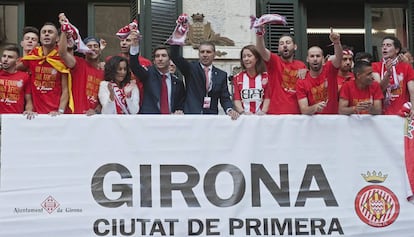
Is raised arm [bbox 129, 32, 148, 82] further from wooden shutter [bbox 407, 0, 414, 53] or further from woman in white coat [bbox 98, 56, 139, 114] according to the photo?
wooden shutter [bbox 407, 0, 414, 53]

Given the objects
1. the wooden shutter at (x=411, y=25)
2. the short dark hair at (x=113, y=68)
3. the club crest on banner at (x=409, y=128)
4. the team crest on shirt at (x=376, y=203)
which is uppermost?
the wooden shutter at (x=411, y=25)

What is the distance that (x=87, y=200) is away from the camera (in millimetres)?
7145

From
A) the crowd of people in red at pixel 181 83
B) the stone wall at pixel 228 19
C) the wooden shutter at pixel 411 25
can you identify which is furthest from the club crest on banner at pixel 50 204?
the wooden shutter at pixel 411 25

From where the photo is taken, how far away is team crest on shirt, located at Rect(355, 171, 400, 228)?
24.3 feet

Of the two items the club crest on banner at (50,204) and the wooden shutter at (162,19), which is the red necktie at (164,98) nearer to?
the club crest on banner at (50,204)

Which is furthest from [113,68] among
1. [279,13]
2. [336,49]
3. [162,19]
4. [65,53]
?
[279,13]

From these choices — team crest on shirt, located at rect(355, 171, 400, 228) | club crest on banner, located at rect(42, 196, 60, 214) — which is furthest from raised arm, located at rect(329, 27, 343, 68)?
club crest on banner, located at rect(42, 196, 60, 214)

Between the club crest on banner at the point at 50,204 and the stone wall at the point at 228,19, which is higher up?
the stone wall at the point at 228,19

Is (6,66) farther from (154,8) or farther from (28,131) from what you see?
(154,8)

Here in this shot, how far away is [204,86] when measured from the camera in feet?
26.7

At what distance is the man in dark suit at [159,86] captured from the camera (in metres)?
7.95

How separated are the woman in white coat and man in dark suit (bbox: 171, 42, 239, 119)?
0.54 m

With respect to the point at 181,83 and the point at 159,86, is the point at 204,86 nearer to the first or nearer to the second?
the point at 181,83

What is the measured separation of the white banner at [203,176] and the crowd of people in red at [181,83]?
0.39m
